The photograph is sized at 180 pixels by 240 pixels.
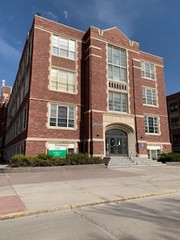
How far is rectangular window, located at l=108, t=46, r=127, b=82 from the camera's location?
950 inches

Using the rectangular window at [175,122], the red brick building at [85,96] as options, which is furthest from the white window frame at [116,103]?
the rectangular window at [175,122]

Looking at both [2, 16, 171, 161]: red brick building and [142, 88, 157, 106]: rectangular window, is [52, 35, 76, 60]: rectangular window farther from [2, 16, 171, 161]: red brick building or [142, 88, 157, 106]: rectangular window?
[142, 88, 157, 106]: rectangular window

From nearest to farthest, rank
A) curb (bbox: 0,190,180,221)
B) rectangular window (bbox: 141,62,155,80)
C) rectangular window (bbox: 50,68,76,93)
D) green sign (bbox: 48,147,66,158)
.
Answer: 1. curb (bbox: 0,190,180,221)
2. green sign (bbox: 48,147,66,158)
3. rectangular window (bbox: 50,68,76,93)
4. rectangular window (bbox: 141,62,155,80)

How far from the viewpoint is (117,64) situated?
24672 mm

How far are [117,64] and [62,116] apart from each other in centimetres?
970

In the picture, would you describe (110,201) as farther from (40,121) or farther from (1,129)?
(1,129)

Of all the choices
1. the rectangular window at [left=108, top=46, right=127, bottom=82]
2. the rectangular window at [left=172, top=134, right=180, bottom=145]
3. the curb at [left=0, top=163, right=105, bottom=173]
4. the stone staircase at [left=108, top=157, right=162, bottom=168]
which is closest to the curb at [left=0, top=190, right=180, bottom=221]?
the curb at [left=0, top=163, right=105, bottom=173]

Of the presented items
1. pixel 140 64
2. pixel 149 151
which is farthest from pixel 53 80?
pixel 149 151

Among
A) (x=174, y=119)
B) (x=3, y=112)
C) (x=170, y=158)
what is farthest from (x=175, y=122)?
(x=3, y=112)

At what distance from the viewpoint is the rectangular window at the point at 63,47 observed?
22625mm

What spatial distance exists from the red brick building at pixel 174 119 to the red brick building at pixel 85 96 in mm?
23222

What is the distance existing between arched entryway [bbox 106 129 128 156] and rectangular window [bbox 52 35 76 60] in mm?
10047

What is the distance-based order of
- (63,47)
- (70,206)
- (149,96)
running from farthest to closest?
(149,96) < (63,47) < (70,206)

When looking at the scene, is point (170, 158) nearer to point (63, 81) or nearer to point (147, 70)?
point (147, 70)
